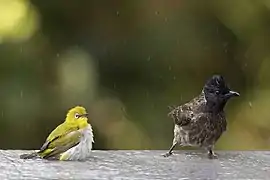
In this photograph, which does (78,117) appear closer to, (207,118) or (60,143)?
(60,143)

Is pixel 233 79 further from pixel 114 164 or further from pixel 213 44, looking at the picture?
pixel 114 164

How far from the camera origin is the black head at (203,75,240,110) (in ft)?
8.93

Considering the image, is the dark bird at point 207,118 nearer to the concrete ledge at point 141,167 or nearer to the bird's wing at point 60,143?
the concrete ledge at point 141,167

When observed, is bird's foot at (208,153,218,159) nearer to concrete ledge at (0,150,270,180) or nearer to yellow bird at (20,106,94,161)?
concrete ledge at (0,150,270,180)

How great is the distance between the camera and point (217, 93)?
273 centimetres

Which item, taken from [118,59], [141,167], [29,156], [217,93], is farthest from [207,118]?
[118,59]

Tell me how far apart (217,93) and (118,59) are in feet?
5.91

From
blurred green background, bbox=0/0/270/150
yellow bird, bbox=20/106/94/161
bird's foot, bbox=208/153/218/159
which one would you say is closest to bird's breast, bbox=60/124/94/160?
yellow bird, bbox=20/106/94/161

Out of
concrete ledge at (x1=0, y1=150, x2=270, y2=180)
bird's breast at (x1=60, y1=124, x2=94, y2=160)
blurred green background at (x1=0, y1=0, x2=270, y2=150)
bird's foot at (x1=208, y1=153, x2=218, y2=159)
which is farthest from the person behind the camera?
blurred green background at (x1=0, y1=0, x2=270, y2=150)

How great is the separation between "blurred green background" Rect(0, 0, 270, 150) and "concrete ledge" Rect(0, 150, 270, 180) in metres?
1.62

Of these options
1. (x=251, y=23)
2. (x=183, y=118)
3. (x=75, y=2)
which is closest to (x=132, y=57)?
(x=75, y=2)

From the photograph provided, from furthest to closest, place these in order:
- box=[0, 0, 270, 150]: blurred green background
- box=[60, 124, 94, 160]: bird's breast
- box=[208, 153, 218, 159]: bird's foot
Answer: box=[0, 0, 270, 150]: blurred green background < box=[208, 153, 218, 159]: bird's foot < box=[60, 124, 94, 160]: bird's breast

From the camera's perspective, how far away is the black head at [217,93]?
272cm

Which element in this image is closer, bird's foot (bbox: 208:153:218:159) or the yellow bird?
the yellow bird
